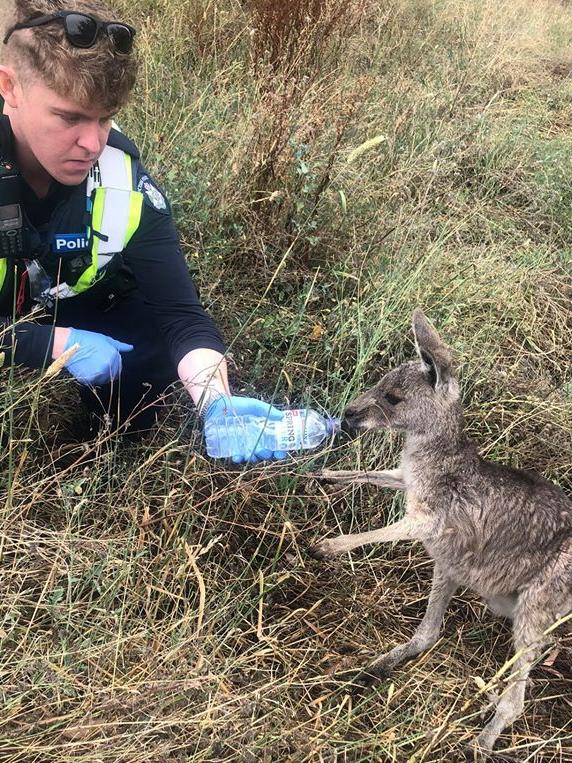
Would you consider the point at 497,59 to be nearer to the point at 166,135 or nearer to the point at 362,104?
the point at 362,104

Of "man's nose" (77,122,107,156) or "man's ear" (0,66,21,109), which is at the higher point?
"man's ear" (0,66,21,109)

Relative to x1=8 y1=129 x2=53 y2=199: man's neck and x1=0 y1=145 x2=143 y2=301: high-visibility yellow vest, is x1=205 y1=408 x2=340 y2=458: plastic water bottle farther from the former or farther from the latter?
x1=8 y1=129 x2=53 y2=199: man's neck

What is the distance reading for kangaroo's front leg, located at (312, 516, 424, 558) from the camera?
2625 mm

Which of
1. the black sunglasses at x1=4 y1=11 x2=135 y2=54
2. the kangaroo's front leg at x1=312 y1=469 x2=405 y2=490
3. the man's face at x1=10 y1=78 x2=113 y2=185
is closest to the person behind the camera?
the black sunglasses at x1=4 y1=11 x2=135 y2=54

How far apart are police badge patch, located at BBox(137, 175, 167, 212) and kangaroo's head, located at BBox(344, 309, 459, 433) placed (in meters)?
1.25

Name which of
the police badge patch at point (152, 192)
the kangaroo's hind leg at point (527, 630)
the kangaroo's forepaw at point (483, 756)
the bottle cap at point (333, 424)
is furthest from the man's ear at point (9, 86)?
the kangaroo's forepaw at point (483, 756)

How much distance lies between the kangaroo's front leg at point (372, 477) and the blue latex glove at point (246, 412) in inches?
9.2

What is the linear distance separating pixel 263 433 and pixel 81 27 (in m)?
1.63

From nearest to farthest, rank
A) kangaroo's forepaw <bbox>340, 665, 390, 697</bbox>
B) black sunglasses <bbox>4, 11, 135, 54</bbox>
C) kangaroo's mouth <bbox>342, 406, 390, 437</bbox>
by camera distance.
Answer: black sunglasses <bbox>4, 11, 135, 54</bbox>, kangaroo's forepaw <bbox>340, 665, 390, 697</bbox>, kangaroo's mouth <bbox>342, 406, 390, 437</bbox>

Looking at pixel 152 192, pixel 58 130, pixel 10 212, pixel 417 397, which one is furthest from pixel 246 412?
pixel 58 130

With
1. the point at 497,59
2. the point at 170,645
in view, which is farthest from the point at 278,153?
the point at 497,59

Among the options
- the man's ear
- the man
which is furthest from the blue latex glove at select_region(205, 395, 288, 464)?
the man's ear

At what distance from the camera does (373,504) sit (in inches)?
124

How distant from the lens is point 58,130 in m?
2.45
